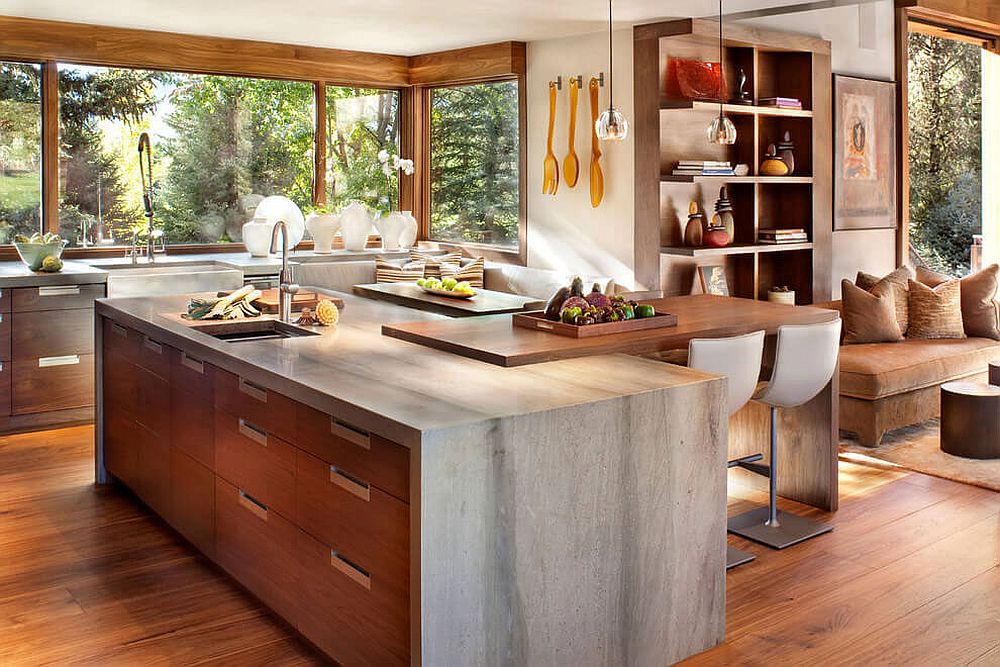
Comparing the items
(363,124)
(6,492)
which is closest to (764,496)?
(6,492)

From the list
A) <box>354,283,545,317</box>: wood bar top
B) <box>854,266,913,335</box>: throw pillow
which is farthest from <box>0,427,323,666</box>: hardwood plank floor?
<box>854,266,913,335</box>: throw pillow

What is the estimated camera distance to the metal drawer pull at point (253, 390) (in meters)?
3.11

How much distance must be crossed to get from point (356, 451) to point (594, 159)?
4.10 metres

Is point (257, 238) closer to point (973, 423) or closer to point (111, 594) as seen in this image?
point (111, 594)

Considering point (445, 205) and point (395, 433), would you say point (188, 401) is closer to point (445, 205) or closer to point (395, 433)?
point (395, 433)

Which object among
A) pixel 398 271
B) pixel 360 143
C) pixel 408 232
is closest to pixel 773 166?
pixel 398 271

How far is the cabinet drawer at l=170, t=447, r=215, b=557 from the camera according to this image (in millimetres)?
3537

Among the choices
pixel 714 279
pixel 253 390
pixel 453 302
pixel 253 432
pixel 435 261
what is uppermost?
pixel 435 261

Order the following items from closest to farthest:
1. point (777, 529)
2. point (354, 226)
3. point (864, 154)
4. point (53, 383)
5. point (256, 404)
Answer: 1. point (256, 404)
2. point (777, 529)
3. point (53, 383)
4. point (864, 154)
5. point (354, 226)

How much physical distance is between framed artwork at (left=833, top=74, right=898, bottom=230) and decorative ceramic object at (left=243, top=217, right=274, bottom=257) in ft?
12.6

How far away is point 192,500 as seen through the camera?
12.1 feet

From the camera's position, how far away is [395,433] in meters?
2.43

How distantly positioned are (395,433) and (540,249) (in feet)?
15.0

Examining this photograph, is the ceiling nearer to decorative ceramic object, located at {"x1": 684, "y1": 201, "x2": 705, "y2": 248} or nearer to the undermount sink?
decorative ceramic object, located at {"x1": 684, "y1": 201, "x2": 705, "y2": 248}
